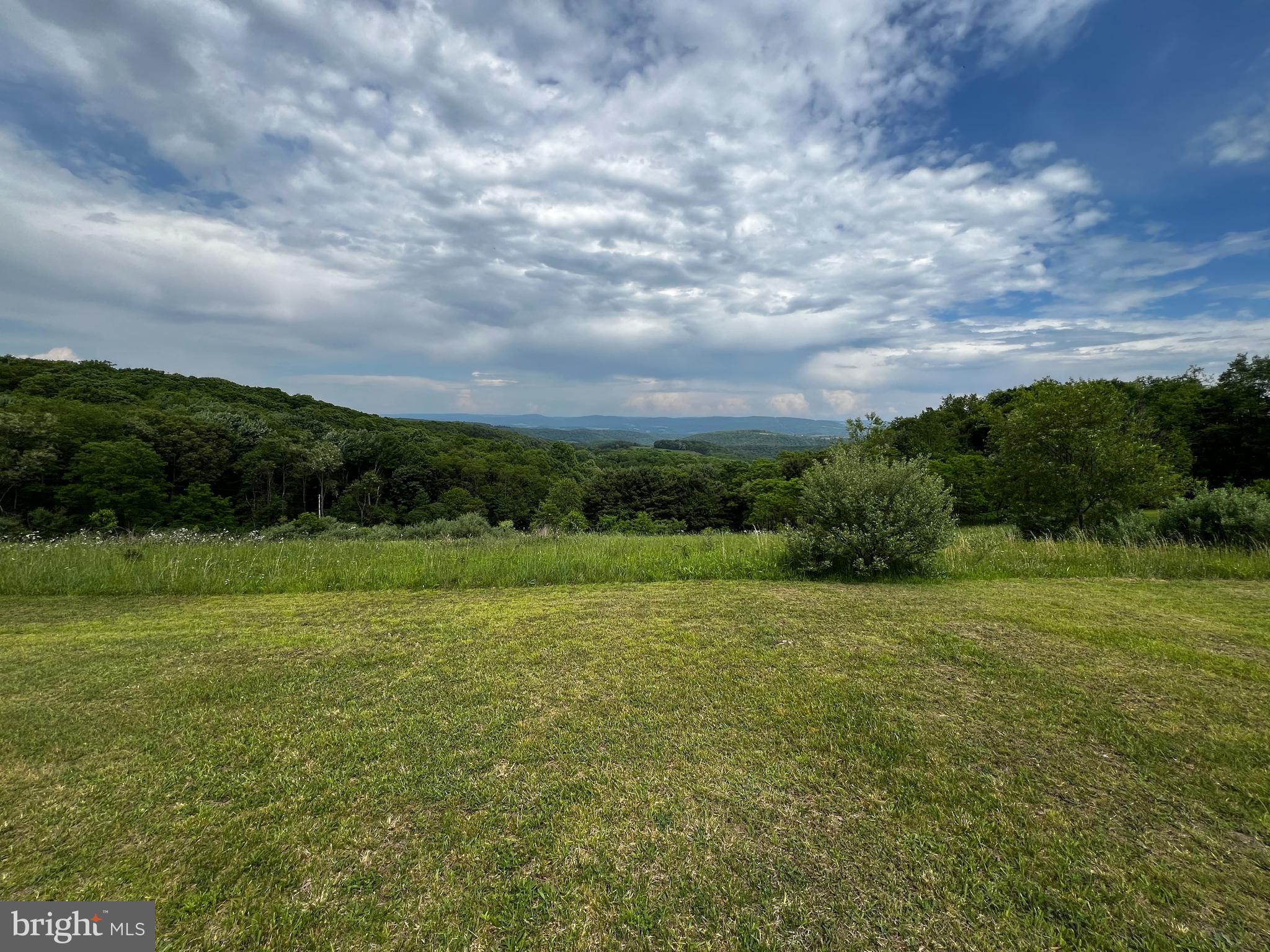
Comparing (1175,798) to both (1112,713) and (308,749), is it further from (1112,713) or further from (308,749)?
(308,749)

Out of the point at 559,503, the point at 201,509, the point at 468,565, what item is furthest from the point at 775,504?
the point at 201,509

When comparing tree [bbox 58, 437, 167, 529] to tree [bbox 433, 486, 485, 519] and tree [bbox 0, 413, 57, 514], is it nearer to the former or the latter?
tree [bbox 0, 413, 57, 514]

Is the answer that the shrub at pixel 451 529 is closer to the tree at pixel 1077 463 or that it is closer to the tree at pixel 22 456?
the tree at pixel 1077 463

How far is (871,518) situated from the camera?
310 inches

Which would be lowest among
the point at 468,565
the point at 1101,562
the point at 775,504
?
the point at 775,504

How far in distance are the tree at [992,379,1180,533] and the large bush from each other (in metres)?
6.59

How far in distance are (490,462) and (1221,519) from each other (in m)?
63.8

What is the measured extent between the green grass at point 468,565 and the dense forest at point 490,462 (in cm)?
212

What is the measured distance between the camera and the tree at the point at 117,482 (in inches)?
1291

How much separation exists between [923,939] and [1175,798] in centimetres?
197

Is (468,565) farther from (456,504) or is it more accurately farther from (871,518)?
(456,504)

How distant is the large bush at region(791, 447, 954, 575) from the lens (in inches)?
307

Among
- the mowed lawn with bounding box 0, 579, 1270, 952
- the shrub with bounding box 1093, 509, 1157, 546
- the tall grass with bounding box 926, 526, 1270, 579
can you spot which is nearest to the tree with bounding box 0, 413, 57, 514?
the mowed lawn with bounding box 0, 579, 1270, 952

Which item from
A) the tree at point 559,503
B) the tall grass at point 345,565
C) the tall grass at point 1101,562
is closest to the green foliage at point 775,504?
the tree at point 559,503
